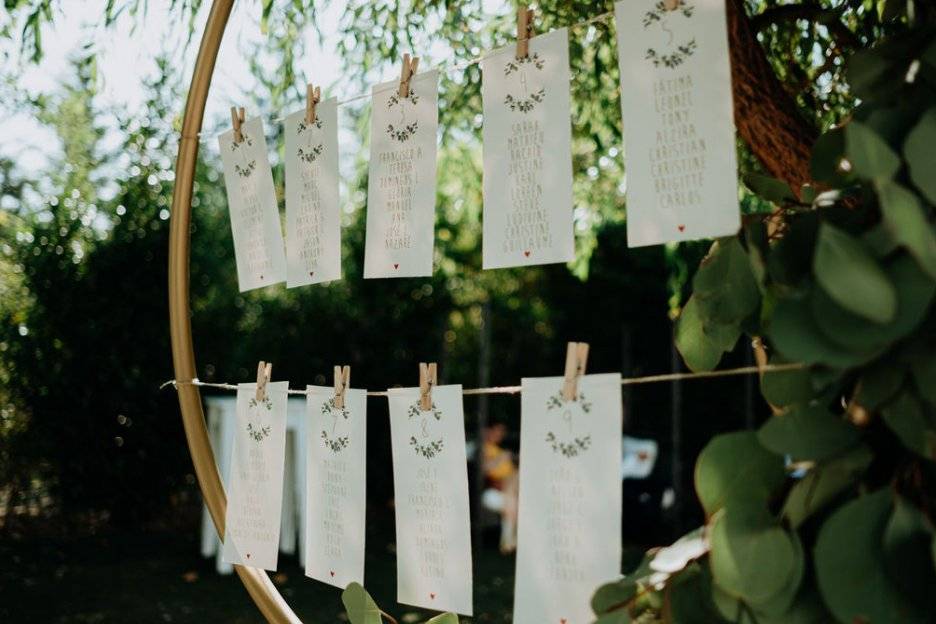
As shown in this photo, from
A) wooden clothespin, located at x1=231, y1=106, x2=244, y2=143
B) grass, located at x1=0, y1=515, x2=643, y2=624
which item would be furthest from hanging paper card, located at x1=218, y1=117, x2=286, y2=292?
grass, located at x1=0, y1=515, x2=643, y2=624

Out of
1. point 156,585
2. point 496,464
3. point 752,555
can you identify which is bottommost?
point 156,585

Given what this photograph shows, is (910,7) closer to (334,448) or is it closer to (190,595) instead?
(334,448)

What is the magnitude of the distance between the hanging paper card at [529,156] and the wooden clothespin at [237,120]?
0.44 metres

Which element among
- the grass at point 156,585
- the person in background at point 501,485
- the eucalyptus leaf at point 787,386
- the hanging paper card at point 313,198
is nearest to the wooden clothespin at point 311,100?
the hanging paper card at point 313,198

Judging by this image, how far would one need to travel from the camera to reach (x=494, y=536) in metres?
5.24

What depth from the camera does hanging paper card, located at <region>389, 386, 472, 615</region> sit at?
0.92 meters

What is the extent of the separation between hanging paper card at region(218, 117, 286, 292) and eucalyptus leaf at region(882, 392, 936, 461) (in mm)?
785

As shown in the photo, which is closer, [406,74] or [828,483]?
[828,483]

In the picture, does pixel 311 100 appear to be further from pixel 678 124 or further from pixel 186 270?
pixel 678 124

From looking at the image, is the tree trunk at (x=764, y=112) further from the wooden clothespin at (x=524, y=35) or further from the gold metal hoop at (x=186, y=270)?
the gold metal hoop at (x=186, y=270)

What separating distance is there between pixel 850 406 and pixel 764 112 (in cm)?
82

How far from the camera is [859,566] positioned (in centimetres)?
58

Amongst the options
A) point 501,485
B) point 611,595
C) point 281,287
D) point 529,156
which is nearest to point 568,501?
point 611,595

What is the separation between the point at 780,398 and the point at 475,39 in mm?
1960
